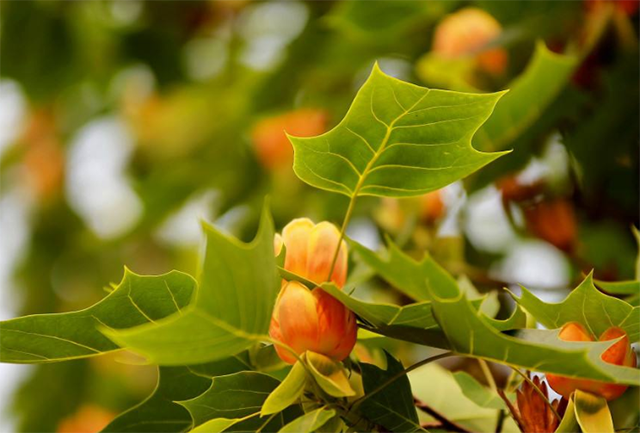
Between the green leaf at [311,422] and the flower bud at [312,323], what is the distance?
0.12ft

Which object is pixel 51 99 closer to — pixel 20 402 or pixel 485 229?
pixel 20 402

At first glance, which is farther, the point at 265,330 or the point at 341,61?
the point at 341,61

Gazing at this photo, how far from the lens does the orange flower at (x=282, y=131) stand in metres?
1.37

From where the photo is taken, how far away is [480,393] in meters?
0.53

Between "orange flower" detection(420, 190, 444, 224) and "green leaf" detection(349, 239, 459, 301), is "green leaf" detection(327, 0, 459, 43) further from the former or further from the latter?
"green leaf" detection(349, 239, 459, 301)

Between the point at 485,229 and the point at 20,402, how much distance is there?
122 centimetres

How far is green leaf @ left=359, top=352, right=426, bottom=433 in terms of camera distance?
47 centimetres

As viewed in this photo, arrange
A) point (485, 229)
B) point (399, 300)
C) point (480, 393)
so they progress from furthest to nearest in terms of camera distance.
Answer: point (485, 229)
point (399, 300)
point (480, 393)

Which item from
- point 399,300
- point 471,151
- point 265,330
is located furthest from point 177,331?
point 399,300

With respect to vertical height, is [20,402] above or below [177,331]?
below

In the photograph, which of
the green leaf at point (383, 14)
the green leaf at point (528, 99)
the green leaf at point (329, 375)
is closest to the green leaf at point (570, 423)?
the green leaf at point (329, 375)

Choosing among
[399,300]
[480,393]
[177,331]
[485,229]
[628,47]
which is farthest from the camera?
[485,229]

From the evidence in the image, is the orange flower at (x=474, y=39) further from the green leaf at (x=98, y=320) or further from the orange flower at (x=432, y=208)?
the green leaf at (x=98, y=320)

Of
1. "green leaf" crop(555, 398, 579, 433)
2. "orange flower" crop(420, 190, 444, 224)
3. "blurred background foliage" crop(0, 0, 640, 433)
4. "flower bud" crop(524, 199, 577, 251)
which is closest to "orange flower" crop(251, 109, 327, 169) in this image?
"blurred background foliage" crop(0, 0, 640, 433)
